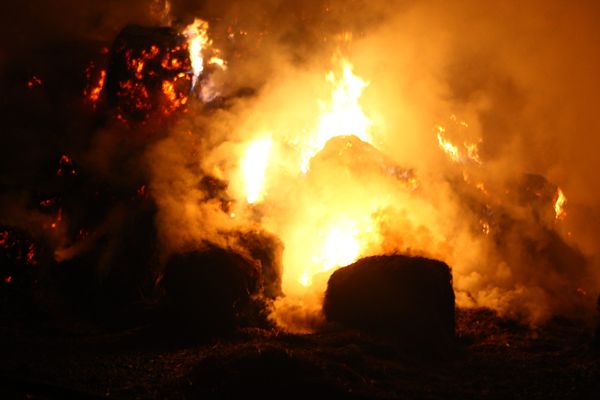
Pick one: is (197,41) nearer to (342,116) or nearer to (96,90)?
(96,90)

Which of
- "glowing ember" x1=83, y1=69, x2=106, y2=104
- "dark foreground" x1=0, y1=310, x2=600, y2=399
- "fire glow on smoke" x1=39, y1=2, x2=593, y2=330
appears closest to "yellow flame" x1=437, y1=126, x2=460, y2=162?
"fire glow on smoke" x1=39, y1=2, x2=593, y2=330

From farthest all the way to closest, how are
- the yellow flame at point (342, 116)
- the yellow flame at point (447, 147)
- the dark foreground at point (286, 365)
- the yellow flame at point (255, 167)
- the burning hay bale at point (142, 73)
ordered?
1. the yellow flame at point (447, 147)
2. the yellow flame at point (342, 116)
3. the yellow flame at point (255, 167)
4. the burning hay bale at point (142, 73)
5. the dark foreground at point (286, 365)

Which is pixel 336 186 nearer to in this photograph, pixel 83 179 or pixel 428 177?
pixel 428 177

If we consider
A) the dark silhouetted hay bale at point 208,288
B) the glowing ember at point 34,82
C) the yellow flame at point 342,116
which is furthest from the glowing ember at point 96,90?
the dark silhouetted hay bale at point 208,288

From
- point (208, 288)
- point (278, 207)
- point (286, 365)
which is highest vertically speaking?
point (278, 207)

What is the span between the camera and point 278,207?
21.1 metres

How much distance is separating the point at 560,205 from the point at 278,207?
17310 millimetres

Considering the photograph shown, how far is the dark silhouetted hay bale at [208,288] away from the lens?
1222 centimetres

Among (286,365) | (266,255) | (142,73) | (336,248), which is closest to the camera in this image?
(286,365)

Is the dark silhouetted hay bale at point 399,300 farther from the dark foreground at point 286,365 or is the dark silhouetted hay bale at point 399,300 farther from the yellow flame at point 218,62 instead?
the yellow flame at point 218,62

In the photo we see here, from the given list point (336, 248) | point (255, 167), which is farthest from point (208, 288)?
point (255, 167)

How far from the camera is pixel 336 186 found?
20.4 meters

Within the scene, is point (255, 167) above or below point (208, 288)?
above

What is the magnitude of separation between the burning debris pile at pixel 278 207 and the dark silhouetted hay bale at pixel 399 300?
41 millimetres
